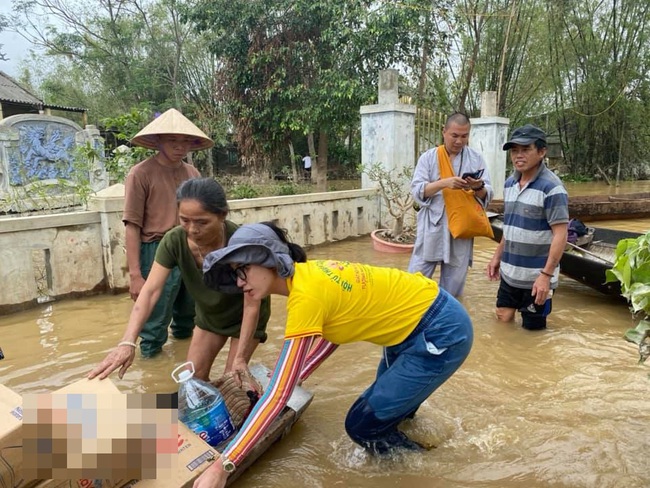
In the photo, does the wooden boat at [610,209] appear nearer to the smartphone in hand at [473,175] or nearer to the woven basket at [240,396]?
the smartphone in hand at [473,175]

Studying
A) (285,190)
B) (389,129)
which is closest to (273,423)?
(389,129)

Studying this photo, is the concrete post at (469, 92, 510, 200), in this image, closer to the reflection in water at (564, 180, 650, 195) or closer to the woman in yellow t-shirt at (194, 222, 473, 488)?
the reflection in water at (564, 180, 650, 195)

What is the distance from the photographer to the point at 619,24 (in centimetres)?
1530

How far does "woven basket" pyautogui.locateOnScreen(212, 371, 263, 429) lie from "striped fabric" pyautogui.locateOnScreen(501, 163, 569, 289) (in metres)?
2.42

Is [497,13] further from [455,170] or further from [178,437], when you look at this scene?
[178,437]

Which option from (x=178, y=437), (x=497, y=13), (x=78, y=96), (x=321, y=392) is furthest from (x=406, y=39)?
(x=78, y=96)

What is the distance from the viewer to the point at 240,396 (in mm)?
2365

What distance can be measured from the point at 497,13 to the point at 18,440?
14157 mm

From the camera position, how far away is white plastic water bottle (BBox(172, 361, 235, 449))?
2053 mm

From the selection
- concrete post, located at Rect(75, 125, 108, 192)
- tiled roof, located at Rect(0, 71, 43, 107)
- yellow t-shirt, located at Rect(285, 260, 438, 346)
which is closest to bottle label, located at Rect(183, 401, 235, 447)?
Answer: yellow t-shirt, located at Rect(285, 260, 438, 346)

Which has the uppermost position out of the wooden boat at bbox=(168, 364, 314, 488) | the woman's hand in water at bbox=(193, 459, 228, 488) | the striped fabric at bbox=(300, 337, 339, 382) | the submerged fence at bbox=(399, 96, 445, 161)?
the submerged fence at bbox=(399, 96, 445, 161)

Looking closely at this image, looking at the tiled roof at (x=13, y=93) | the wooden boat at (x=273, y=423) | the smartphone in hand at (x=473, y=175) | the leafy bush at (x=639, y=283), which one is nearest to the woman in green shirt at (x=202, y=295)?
the wooden boat at (x=273, y=423)

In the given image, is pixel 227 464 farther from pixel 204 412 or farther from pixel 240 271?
pixel 240 271

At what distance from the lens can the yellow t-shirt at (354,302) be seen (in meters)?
1.78
